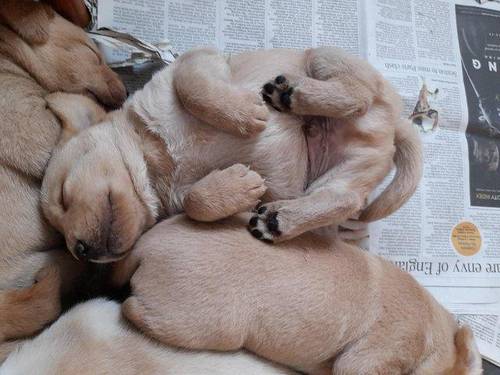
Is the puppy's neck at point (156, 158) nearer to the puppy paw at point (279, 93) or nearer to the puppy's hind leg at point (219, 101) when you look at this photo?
the puppy's hind leg at point (219, 101)

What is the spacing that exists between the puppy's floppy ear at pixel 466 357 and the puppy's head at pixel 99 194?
0.81m

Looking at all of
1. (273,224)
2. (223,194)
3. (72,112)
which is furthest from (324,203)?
(72,112)

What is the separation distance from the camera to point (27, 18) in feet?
4.40

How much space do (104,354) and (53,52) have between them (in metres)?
0.75

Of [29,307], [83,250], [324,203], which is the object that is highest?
[324,203]

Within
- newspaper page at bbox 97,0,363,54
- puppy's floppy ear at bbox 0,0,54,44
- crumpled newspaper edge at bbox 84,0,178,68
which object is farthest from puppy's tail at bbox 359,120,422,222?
puppy's floppy ear at bbox 0,0,54,44

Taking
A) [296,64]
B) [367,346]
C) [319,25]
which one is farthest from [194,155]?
[319,25]

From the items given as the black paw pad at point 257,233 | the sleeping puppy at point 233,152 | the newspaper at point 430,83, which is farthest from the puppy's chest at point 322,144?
the newspaper at point 430,83

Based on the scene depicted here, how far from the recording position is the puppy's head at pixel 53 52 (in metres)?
1.34

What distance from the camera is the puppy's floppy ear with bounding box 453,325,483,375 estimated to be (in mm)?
1346

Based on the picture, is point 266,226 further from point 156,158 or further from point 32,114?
point 32,114

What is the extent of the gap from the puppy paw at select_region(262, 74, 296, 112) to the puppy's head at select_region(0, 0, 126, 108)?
0.42 m

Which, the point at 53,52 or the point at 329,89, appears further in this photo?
the point at 53,52

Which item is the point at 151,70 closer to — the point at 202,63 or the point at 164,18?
the point at 164,18
